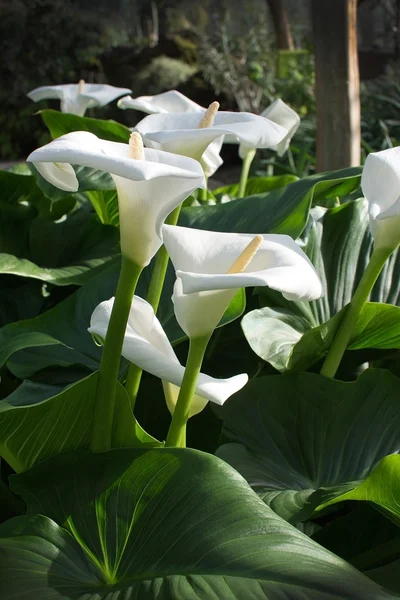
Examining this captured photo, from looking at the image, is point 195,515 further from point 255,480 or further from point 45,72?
point 45,72

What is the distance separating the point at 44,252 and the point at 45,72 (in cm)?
718

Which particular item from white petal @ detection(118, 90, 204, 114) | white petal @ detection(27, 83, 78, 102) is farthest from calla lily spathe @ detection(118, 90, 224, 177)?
white petal @ detection(27, 83, 78, 102)

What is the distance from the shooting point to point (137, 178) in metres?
0.42

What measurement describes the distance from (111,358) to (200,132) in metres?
0.19

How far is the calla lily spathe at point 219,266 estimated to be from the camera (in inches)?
19.0

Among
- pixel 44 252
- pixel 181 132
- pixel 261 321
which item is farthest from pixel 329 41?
pixel 181 132

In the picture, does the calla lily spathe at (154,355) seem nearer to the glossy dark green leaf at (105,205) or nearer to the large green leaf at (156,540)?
the large green leaf at (156,540)

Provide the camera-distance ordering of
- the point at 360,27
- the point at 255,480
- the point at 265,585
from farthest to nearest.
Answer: the point at 360,27
the point at 255,480
the point at 265,585

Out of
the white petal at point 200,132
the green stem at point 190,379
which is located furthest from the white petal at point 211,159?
the green stem at point 190,379

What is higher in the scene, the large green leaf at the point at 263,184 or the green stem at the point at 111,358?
the green stem at the point at 111,358

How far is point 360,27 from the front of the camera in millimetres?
9422

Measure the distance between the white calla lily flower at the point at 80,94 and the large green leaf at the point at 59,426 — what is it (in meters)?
0.67

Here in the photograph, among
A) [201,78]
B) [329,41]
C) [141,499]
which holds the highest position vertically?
[329,41]

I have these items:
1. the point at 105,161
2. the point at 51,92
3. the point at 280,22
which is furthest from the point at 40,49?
the point at 105,161
